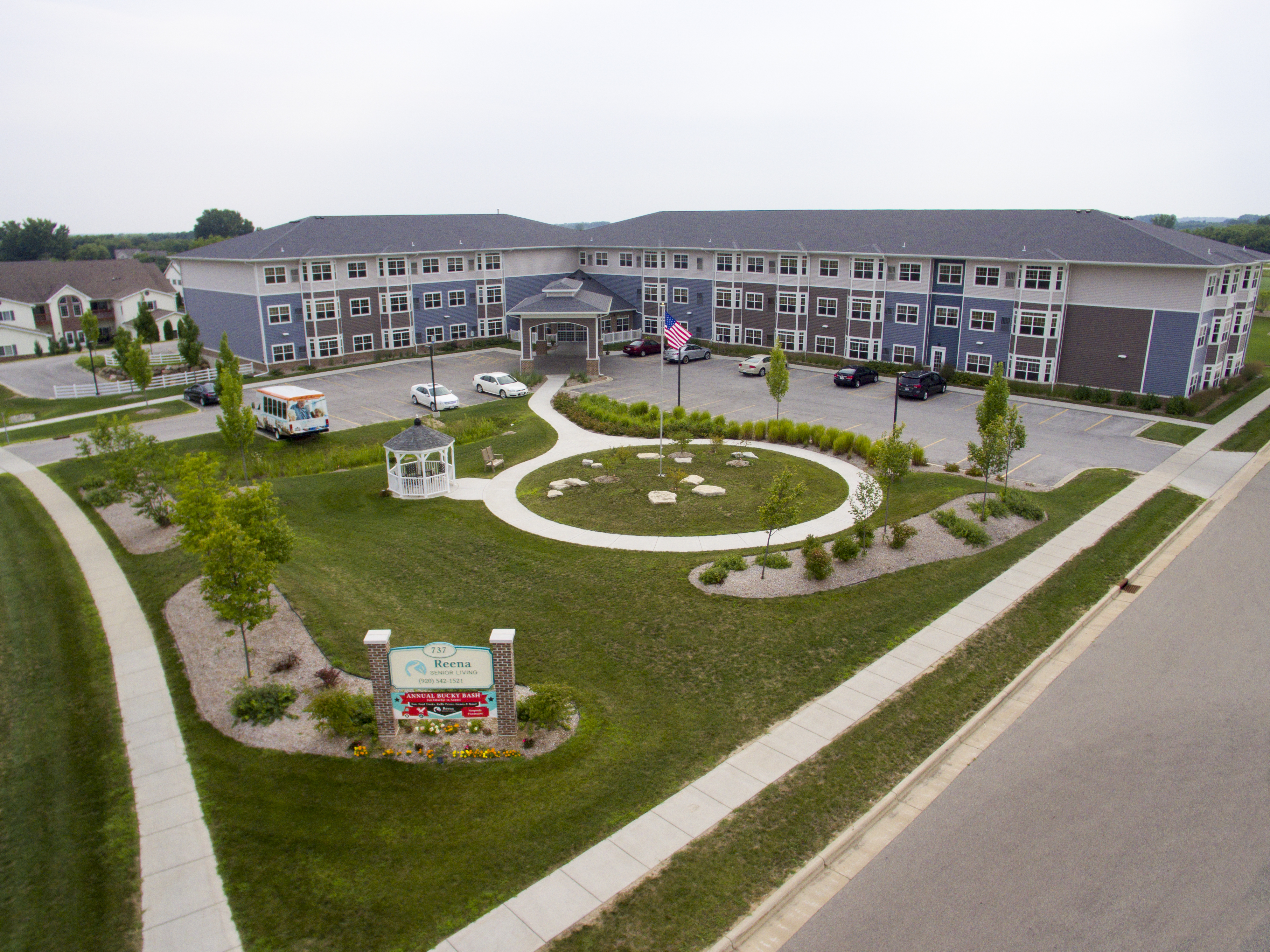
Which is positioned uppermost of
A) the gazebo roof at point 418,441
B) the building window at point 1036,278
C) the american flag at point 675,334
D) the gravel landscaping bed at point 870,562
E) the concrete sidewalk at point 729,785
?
the building window at point 1036,278

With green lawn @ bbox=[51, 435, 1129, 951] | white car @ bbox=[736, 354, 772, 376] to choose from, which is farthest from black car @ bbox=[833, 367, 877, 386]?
green lawn @ bbox=[51, 435, 1129, 951]

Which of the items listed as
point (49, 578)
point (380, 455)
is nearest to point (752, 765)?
point (49, 578)

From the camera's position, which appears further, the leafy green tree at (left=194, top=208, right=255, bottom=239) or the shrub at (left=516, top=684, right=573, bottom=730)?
the leafy green tree at (left=194, top=208, right=255, bottom=239)

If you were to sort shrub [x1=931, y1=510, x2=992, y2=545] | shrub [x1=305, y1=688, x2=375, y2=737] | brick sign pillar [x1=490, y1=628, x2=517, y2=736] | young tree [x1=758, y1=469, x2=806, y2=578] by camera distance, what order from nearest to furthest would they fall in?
brick sign pillar [x1=490, y1=628, x2=517, y2=736] → shrub [x1=305, y1=688, x2=375, y2=737] → young tree [x1=758, y1=469, x2=806, y2=578] → shrub [x1=931, y1=510, x2=992, y2=545]

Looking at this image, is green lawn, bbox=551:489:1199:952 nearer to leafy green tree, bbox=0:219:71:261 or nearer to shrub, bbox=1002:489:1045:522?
shrub, bbox=1002:489:1045:522

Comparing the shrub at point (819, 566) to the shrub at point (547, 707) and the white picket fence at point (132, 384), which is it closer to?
the shrub at point (547, 707)

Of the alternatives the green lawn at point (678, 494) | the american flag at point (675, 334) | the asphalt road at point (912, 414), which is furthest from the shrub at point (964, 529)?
the american flag at point (675, 334)

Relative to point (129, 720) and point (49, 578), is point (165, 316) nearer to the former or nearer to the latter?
point (49, 578)
